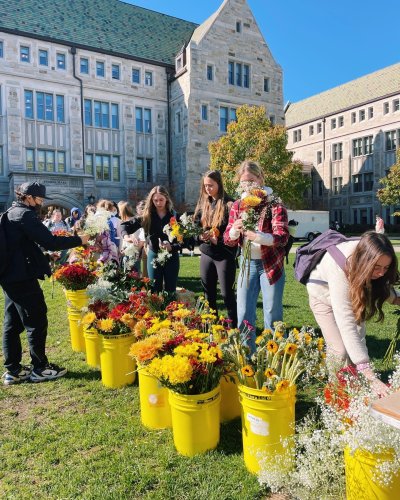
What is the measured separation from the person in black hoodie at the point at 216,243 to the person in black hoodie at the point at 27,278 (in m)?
1.29

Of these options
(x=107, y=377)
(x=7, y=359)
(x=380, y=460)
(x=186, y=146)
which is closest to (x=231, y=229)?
(x=107, y=377)

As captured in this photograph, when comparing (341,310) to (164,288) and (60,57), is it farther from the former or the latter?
(60,57)

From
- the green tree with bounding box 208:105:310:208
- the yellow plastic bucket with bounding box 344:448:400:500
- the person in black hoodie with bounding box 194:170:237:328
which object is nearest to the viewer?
the yellow plastic bucket with bounding box 344:448:400:500

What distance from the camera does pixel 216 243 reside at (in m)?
4.11

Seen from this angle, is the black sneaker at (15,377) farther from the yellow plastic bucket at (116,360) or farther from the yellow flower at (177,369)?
the yellow flower at (177,369)

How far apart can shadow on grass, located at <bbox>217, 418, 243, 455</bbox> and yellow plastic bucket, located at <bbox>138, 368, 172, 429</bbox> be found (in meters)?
0.44

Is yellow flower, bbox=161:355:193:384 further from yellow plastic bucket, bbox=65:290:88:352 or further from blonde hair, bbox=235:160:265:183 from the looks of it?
yellow plastic bucket, bbox=65:290:88:352

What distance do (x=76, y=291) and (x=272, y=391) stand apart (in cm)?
333

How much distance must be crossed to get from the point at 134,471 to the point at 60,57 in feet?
94.3

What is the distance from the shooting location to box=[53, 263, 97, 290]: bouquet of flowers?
5.01 m

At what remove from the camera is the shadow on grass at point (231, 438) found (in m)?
2.77

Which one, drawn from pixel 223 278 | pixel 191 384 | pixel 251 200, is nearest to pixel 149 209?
pixel 223 278

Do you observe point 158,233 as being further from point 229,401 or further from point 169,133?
point 169,133

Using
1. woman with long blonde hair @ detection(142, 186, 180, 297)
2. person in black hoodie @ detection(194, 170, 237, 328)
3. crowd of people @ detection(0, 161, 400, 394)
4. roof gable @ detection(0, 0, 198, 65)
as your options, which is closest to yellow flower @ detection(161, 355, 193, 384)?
crowd of people @ detection(0, 161, 400, 394)
